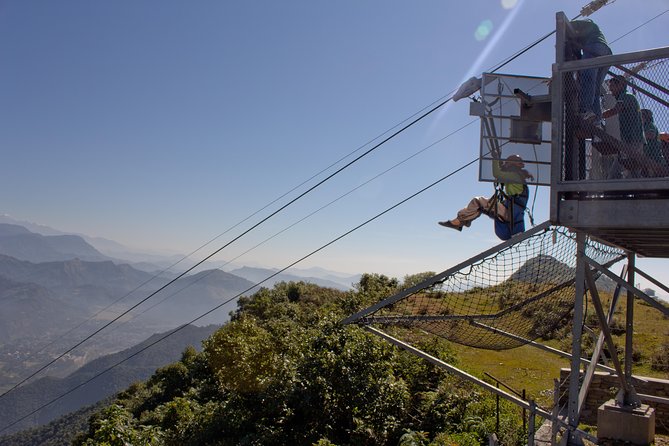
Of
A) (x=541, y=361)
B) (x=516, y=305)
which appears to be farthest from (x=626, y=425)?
(x=541, y=361)

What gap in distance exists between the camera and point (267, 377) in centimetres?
1177

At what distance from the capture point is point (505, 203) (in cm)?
625

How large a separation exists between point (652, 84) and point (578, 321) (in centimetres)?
248

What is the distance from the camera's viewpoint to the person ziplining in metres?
5.84

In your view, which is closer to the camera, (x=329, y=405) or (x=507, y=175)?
(x=507, y=175)

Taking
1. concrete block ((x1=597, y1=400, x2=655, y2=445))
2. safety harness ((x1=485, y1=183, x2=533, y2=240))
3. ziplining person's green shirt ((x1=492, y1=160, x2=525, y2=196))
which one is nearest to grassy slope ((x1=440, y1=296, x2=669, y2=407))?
concrete block ((x1=597, y1=400, x2=655, y2=445))

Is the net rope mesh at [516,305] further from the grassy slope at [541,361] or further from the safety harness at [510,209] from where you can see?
the grassy slope at [541,361]

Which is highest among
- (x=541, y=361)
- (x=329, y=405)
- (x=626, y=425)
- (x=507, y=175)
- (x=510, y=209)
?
(x=507, y=175)

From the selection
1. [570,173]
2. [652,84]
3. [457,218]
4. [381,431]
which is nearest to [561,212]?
[570,173]

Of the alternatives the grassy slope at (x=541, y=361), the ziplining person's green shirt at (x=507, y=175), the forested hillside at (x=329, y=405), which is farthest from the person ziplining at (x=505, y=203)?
the grassy slope at (x=541, y=361)

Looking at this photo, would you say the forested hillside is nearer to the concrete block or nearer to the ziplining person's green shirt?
the concrete block

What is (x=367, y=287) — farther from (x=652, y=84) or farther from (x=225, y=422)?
(x=652, y=84)

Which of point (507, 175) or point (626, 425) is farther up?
point (507, 175)

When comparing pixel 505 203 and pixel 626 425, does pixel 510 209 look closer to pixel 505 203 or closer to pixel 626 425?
pixel 505 203
